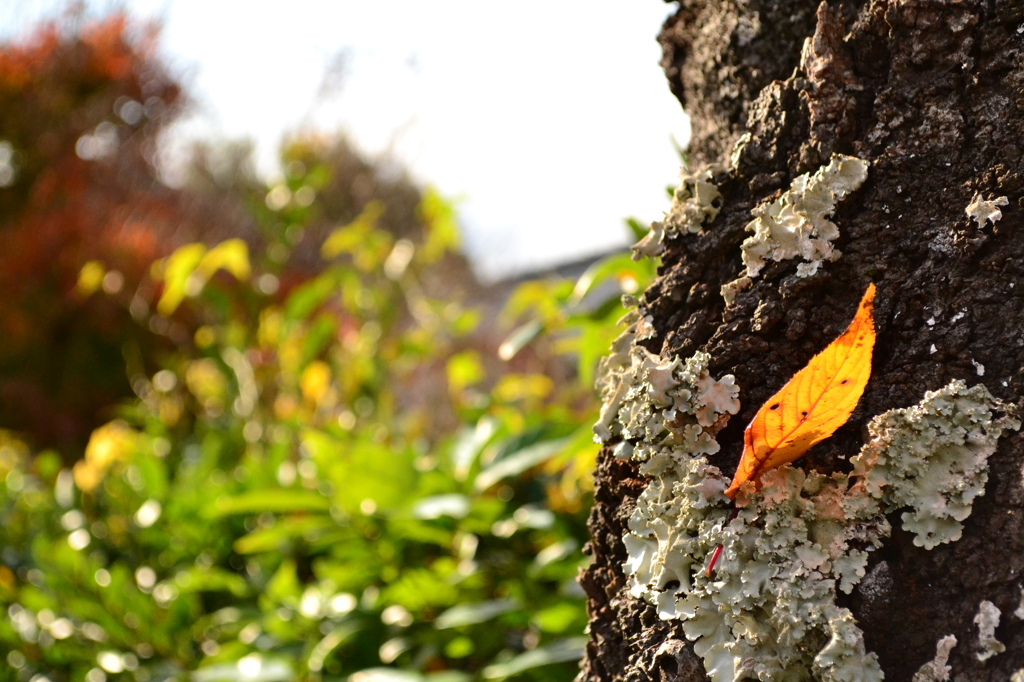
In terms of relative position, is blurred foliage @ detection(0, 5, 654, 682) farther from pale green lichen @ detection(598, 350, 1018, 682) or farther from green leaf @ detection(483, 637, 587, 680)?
pale green lichen @ detection(598, 350, 1018, 682)

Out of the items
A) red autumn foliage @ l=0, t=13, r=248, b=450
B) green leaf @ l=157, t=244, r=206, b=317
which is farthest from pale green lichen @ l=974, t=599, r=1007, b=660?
red autumn foliage @ l=0, t=13, r=248, b=450

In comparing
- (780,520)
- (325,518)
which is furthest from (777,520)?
(325,518)

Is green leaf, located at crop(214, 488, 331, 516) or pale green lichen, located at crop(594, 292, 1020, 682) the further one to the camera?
green leaf, located at crop(214, 488, 331, 516)

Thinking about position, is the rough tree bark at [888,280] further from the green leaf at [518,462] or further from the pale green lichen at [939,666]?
the green leaf at [518,462]

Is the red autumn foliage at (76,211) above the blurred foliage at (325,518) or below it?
above

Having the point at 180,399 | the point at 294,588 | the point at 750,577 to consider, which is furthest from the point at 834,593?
the point at 180,399

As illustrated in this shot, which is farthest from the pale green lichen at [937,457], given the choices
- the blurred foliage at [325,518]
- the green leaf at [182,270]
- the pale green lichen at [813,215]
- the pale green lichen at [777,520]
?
the green leaf at [182,270]

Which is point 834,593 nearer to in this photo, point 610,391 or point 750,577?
point 750,577
